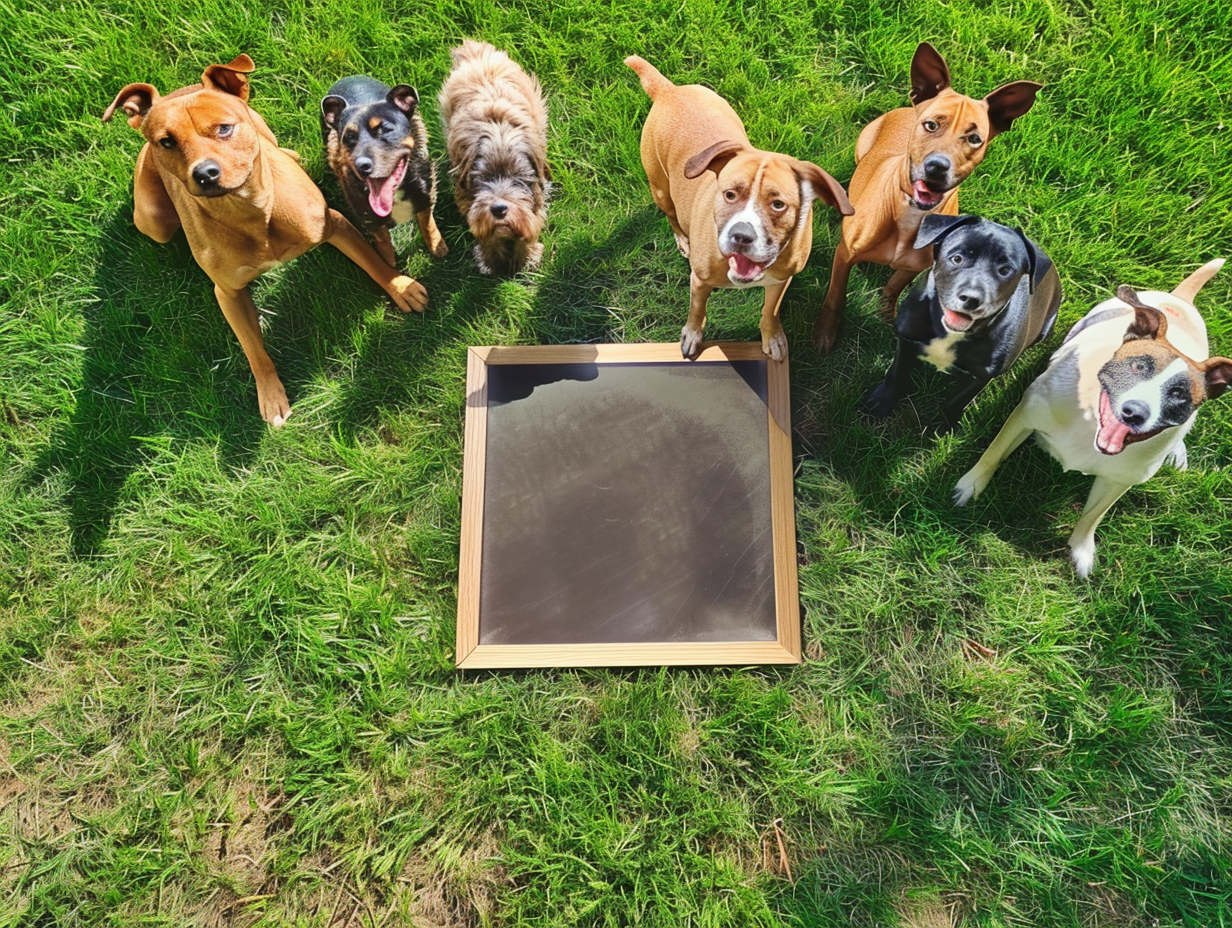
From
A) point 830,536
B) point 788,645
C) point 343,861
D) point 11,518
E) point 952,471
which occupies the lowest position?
point 343,861

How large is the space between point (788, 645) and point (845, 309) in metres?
1.74

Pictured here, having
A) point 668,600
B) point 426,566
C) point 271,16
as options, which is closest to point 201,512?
point 426,566

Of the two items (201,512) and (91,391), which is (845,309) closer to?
(201,512)

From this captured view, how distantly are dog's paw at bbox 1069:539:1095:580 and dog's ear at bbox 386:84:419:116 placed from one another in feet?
12.5

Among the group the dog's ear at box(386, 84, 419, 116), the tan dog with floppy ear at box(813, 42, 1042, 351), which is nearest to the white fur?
the tan dog with floppy ear at box(813, 42, 1042, 351)

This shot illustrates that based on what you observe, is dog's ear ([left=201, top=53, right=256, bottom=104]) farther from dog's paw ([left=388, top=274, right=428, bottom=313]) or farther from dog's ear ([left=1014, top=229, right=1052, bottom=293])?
dog's ear ([left=1014, top=229, right=1052, bottom=293])

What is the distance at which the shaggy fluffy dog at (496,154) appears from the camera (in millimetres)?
3572

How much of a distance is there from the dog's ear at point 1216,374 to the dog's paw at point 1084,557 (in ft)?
3.52

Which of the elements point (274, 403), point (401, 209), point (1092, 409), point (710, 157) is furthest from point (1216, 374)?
point (274, 403)

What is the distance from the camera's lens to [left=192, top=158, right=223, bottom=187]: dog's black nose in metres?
2.93

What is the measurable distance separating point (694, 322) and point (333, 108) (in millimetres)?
1966

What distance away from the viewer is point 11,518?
3.78 m

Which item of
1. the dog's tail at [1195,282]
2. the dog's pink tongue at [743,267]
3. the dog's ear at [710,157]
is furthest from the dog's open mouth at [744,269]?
the dog's tail at [1195,282]

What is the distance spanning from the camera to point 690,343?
3.68 metres
